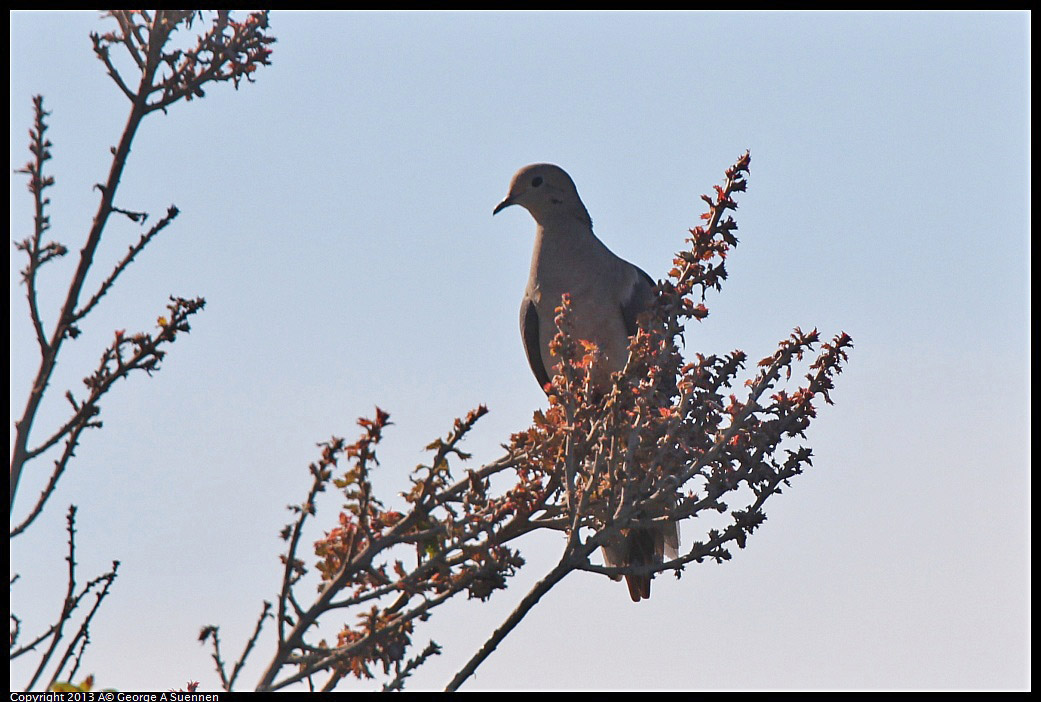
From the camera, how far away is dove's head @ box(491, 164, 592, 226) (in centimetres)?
773

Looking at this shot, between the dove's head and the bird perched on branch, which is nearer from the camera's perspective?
the bird perched on branch

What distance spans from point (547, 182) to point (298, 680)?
4.89 meters

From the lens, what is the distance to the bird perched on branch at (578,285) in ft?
23.4

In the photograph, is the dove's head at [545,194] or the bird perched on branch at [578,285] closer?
the bird perched on branch at [578,285]

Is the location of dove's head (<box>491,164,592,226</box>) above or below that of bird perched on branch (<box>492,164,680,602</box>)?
above

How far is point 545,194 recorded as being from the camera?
25.5 ft

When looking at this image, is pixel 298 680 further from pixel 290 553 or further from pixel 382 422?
pixel 382 422

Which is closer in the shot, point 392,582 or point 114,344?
point 114,344

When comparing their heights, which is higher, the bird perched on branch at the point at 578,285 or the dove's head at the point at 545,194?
the dove's head at the point at 545,194

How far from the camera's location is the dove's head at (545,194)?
25.4ft

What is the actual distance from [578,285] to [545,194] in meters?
0.77

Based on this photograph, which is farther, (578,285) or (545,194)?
(545,194)

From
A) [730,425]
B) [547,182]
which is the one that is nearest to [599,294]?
[547,182]

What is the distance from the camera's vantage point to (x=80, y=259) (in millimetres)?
3016
